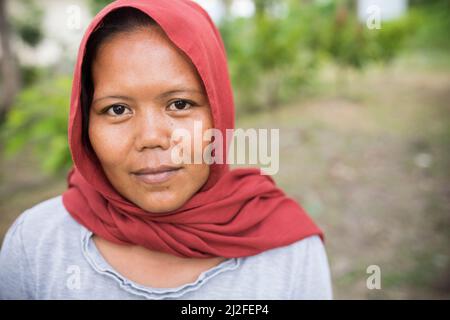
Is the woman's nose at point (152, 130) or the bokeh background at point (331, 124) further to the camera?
the bokeh background at point (331, 124)

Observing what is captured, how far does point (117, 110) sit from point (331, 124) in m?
5.14

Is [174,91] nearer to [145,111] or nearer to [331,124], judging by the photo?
[145,111]

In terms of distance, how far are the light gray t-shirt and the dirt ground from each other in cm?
188

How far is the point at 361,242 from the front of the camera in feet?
11.9

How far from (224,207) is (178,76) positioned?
0.50 m

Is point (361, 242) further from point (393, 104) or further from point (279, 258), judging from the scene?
point (393, 104)

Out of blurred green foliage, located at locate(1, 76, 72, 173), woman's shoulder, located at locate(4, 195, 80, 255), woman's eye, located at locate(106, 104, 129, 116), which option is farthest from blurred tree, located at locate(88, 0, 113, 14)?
woman's eye, located at locate(106, 104, 129, 116)

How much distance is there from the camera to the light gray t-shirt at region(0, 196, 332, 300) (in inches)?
54.4

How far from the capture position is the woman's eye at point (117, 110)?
126 cm

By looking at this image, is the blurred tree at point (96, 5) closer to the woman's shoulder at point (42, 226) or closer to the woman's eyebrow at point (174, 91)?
the woman's shoulder at point (42, 226)

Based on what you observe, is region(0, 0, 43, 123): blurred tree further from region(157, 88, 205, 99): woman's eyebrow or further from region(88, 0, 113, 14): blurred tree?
region(157, 88, 205, 99): woman's eyebrow

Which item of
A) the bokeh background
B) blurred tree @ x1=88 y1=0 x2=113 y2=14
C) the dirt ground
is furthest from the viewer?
blurred tree @ x1=88 y1=0 x2=113 y2=14

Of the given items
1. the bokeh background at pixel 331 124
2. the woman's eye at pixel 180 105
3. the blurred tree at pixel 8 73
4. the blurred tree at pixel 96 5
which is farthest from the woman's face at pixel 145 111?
the blurred tree at pixel 8 73

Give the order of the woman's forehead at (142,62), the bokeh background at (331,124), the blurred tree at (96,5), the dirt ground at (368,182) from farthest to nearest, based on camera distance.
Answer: the blurred tree at (96,5), the bokeh background at (331,124), the dirt ground at (368,182), the woman's forehead at (142,62)
